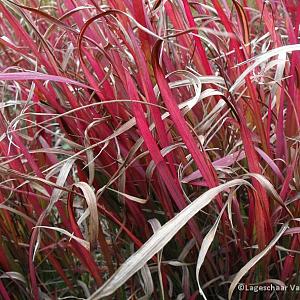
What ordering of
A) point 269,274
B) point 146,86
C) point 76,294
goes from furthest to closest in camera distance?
point 76,294
point 269,274
point 146,86

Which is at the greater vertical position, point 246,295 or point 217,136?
point 217,136

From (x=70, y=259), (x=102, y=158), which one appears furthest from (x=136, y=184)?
(x=70, y=259)

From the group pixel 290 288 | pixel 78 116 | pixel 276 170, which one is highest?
pixel 78 116

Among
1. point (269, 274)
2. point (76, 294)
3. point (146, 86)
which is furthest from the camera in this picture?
point (76, 294)

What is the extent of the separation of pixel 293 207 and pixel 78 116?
347mm

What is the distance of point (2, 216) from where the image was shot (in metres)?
0.91

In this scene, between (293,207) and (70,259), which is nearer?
(293,207)

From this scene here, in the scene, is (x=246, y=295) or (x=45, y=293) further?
(x=45, y=293)

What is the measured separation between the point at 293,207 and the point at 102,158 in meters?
0.28

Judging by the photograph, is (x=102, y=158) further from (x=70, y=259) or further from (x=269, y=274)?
(x=269, y=274)

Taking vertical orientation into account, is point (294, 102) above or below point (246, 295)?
above

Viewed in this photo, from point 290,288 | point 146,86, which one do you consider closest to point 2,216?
point 146,86

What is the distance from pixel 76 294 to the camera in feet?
3.03

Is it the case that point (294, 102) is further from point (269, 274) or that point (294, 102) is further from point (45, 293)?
point (45, 293)
